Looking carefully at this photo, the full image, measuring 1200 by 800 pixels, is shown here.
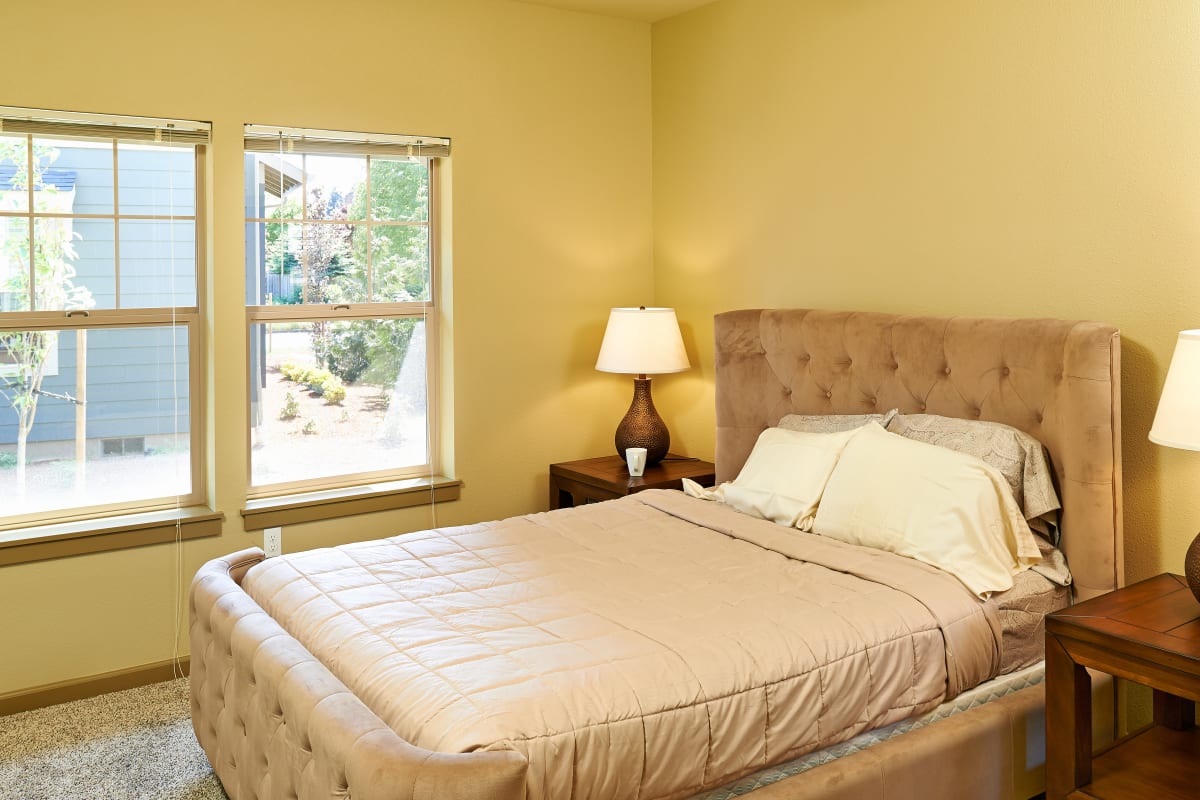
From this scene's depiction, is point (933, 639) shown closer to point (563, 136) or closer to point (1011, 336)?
point (1011, 336)

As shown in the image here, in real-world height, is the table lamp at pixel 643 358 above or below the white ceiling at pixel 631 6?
below

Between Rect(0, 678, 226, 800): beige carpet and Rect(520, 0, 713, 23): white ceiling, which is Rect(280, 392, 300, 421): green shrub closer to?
Rect(0, 678, 226, 800): beige carpet

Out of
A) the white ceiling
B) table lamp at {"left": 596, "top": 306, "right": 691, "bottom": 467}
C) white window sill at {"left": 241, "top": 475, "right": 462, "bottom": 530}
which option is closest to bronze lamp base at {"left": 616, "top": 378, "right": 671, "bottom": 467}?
table lamp at {"left": 596, "top": 306, "right": 691, "bottom": 467}

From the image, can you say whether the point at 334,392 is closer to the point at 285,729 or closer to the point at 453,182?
the point at 453,182

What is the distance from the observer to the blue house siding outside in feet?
11.1

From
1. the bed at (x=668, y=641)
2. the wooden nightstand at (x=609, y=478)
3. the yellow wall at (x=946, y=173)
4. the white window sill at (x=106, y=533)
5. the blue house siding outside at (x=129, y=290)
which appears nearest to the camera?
the bed at (x=668, y=641)

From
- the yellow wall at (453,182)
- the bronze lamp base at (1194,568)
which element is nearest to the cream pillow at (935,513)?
the bronze lamp base at (1194,568)

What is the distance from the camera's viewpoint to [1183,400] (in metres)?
2.28

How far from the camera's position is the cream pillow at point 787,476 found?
3.11m

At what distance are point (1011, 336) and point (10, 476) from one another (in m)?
3.26

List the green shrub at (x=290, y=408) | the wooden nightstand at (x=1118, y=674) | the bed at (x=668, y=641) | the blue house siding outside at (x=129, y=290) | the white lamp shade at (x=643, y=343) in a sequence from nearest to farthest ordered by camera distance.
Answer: the bed at (x=668, y=641)
the wooden nightstand at (x=1118, y=674)
the blue house siding outside at (x=129, y=290)
the green shrub at (x=290, y=408)
the white lamp shade at (x=643, y=343)

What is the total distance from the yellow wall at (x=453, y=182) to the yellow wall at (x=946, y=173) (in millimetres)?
343

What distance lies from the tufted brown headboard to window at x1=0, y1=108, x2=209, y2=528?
2023 millimetres

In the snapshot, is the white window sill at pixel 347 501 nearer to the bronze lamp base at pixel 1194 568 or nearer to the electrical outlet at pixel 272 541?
the electrical outlet at pixel 272 541
